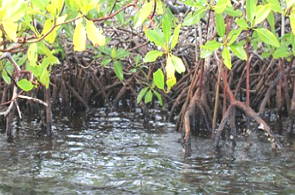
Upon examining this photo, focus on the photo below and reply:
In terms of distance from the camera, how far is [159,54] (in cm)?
257

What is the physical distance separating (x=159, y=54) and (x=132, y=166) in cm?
151

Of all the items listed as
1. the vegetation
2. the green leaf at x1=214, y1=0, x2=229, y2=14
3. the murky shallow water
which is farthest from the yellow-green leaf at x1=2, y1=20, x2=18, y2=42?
the murky shallow water

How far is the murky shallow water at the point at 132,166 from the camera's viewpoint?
11.1ft

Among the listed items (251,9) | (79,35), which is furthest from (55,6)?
(251,9)

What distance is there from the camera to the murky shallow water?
338cm

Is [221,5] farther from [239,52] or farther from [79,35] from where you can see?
[79,35]

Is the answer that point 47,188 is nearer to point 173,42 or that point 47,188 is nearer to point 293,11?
point 173,42

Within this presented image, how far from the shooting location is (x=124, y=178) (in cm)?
360

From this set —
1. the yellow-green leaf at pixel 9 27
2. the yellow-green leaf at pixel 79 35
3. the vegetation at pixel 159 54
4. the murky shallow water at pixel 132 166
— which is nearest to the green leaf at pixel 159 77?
the vegetation at pixel 159 54

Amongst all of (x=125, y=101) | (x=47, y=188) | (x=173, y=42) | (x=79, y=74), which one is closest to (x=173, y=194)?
(x=47, y=188)

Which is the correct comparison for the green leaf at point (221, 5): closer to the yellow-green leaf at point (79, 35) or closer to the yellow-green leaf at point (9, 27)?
the yellow-green leaf at point (79, 35)

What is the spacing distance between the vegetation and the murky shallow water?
7.7 inches

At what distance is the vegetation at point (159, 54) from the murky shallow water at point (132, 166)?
20cm

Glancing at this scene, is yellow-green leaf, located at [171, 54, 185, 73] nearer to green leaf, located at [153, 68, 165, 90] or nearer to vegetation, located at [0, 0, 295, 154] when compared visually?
vegetation, located at [0, 0, 295, 154]
